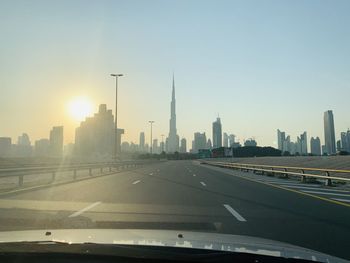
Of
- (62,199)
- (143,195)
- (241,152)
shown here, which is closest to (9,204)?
(62,199)

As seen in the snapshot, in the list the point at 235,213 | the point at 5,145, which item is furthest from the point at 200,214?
the point at 5,145

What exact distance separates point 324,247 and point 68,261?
5.22 m

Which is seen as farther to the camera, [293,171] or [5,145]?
[5,145]

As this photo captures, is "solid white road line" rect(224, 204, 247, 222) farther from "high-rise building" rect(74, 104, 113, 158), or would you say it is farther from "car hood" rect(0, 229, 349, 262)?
"high-rise building" rect(74, 104, 113, 158)

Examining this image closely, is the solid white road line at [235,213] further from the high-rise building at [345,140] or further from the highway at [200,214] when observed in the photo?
the high-rise building at [345,140]

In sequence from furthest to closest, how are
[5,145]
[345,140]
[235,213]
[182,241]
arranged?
[345,140], [5,145], [235,213], [182,241]

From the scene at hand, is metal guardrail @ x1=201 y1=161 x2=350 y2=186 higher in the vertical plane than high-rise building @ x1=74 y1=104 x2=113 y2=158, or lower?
lower

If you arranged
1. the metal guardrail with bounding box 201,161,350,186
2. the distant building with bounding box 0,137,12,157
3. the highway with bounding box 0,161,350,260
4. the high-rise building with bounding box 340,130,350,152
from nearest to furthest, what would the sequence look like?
the highway with bounding box 0,161,350,260
the metal guardrail with bounding box 201,161,350,186
the distant building with bounding box 0,137,12,157
the high-rise building with bounding box 340,130,350,152

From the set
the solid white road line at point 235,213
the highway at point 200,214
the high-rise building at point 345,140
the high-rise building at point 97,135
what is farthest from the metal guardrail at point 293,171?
the high-rise building at point 345,140

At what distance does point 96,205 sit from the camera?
15078mm

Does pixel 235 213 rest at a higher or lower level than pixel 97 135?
lower

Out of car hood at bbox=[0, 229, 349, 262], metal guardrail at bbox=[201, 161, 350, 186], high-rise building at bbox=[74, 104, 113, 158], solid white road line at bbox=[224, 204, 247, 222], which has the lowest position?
solid white road line at bbox=[224, 204, 247, 222]

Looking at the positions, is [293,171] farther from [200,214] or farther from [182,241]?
[182,241]

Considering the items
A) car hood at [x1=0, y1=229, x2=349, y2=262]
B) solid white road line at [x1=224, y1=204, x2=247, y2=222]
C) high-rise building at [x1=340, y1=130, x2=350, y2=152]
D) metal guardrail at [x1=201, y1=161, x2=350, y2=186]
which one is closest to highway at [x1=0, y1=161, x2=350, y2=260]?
solid white road line at [x1=224, y1=204, x2=247, y2=222]
